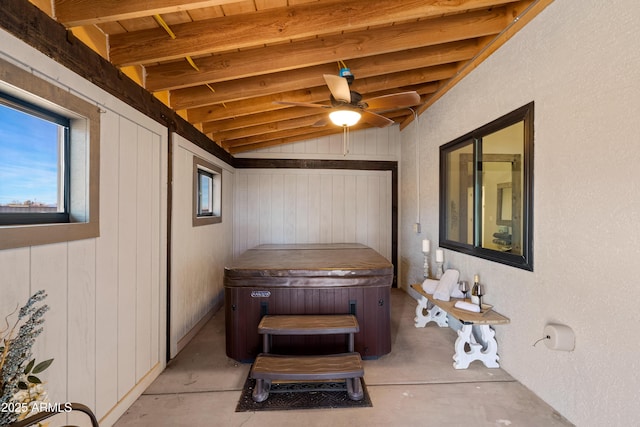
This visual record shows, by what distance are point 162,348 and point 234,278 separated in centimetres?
84

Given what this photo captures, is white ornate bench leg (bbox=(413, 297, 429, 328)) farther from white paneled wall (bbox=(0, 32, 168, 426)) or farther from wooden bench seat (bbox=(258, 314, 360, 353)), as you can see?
white paneled wall (bbox=(0, 32, 168, 426))

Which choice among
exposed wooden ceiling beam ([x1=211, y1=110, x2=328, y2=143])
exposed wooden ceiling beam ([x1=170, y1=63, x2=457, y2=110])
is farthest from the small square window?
exposed wooden ceiling beam ([x1=170, y1=63, x2=457, y2=110])

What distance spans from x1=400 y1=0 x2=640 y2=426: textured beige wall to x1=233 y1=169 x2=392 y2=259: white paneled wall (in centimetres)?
269

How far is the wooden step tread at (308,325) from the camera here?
7.18 ft

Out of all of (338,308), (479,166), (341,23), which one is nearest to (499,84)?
(479,166)

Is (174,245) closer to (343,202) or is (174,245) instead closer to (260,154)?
(260,154)

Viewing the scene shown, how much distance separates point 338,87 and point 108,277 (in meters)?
2.08

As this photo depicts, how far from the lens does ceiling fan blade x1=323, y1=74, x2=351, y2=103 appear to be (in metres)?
2.07

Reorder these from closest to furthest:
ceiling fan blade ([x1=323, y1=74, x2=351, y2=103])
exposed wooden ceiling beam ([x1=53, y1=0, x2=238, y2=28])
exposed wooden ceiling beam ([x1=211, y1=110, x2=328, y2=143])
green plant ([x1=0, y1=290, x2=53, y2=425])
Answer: green plant ([x1=0, y1=290, x2=53, y2=425])
exposed wooden ceiling beam ([x1=53, y1=0, x2=238, y2=28])
ceiling fan blade ([x1=323, y1=74, x2=351, y2=103])
exposed wooden ceiling beam ([x1=211, y1=110, x2=328, y2=143])

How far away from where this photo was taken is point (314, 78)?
2717 millimetres

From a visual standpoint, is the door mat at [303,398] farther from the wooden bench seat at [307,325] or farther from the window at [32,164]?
the window at [32,164]

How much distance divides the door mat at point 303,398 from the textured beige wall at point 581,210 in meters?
1.28

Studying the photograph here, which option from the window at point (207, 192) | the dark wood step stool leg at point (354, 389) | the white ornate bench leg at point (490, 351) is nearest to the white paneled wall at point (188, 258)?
the window at point (207, 192)

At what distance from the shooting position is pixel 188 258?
2.99 meters
